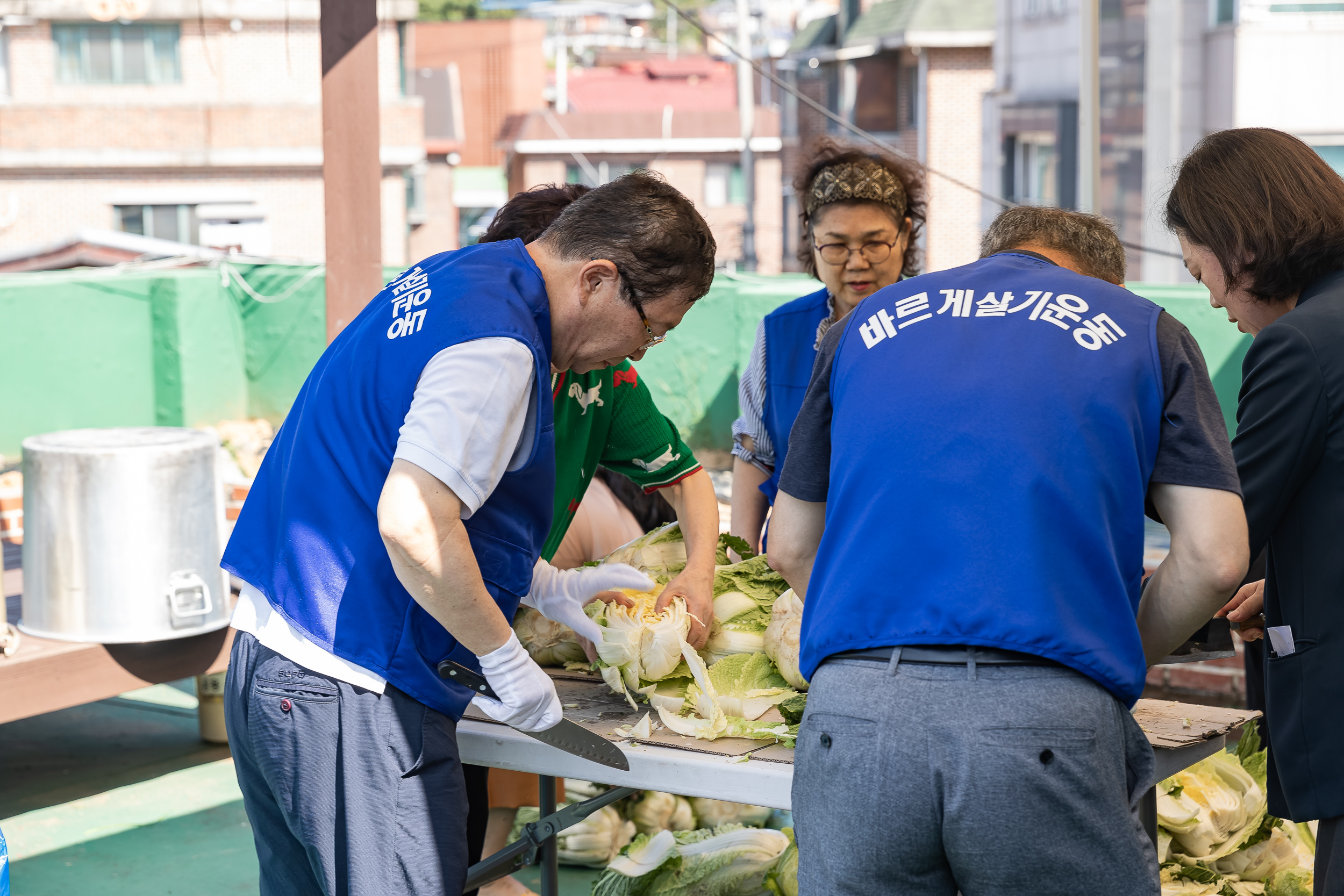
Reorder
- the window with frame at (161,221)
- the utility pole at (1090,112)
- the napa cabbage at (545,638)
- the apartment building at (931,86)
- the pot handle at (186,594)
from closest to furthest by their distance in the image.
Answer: the napa cabbage at (545,638)
the pot handle at (186,594)
the utility pole at (1090,112)
the window with frame at (161,221)
the apartment building at (931,86)

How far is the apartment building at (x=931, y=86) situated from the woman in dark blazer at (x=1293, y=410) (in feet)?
73.1

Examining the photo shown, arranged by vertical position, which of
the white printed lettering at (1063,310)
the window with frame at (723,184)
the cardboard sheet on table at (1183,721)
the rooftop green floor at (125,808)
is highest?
the window with frame at (723,184)

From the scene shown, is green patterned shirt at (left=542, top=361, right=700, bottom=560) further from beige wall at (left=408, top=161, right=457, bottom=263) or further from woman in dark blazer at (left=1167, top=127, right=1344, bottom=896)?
beige wall at (left=408, top=161, right=457, bottom=263)

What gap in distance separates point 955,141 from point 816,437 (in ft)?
84.4

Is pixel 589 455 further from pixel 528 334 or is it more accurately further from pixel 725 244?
pixel 725 244

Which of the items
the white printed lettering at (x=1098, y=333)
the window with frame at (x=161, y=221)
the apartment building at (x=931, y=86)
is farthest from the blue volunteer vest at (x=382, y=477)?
the window with frame at (x=161, y=221)

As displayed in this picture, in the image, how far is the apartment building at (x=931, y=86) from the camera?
81.8 feet

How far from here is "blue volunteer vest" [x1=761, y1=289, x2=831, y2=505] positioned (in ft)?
11.6

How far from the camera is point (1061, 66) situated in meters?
18.8

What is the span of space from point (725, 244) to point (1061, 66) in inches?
509

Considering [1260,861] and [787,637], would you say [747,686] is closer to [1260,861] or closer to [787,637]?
[787,637]

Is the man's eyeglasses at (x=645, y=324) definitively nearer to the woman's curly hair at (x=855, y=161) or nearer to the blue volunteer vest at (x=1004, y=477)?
the blue volunteer vest at (x=1004, y=477)

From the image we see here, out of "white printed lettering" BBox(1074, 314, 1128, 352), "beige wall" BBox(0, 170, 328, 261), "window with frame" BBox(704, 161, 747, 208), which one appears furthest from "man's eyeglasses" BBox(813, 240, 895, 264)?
"window with frame" BBox(704, 161, 747, 208)

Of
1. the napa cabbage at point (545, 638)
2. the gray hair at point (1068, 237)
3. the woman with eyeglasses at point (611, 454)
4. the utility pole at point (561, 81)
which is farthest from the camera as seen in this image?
the utility pole at point (561, 81)
